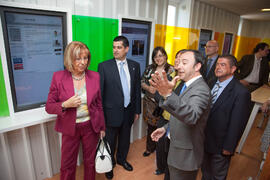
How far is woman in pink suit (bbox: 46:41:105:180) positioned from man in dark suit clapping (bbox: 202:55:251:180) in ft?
4.17

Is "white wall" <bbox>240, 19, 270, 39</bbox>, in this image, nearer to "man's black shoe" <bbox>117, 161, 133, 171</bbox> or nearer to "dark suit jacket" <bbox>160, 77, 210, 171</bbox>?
"man's black shoe" <bbox>117, 161, 133, 171</bbox>

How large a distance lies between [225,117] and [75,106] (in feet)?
5.03

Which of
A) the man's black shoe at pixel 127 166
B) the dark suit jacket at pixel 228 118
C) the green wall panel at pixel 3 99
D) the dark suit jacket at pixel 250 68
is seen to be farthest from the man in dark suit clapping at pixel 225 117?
the dark suit jacket at pixel 250 68

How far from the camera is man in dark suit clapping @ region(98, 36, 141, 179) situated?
7.54 ft

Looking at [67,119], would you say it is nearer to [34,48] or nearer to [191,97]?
[34,48]

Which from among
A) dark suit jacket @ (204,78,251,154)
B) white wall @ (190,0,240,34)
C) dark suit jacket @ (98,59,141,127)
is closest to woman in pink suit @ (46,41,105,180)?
dark suit jacket @ (98,59,141,127)

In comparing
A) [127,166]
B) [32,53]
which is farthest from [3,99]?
[127,166]

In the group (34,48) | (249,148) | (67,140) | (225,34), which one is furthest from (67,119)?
(225,34)

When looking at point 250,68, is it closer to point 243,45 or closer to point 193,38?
point 193,38

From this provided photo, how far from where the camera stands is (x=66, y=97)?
1765 mm

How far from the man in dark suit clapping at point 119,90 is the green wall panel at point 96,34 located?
1.02 feet

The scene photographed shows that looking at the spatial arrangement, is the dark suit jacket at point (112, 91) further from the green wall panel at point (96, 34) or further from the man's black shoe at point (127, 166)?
the man's black shoe at point (127, 166)

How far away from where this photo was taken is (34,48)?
1.99 meters

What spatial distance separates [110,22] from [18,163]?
7.16 feet
